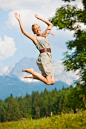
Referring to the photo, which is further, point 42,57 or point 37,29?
point 37,29

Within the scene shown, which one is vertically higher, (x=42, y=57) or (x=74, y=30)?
(x=74, y=30)

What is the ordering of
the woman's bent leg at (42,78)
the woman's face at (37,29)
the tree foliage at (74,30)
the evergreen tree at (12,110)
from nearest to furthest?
1. the woman's bent leg at (42,78)
2. the woman's face at (37,29)
3. the tree foliage at (74,30)
4. the evergreen tree at (12,110)

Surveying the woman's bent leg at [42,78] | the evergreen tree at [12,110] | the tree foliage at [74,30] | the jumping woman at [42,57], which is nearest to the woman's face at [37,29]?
the jumping woman at [42,57]

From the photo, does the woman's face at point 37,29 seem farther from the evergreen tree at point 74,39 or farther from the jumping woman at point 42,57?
the evergreen tree at point 74,39

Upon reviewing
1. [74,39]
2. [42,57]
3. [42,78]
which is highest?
[74,39]

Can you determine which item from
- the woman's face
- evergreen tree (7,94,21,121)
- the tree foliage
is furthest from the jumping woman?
evergreen tree (7,94,21,121)

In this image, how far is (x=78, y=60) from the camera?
12.9 meters

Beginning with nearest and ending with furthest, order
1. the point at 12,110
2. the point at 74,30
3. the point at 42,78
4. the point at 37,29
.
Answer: the point at 42,78
the point at 37,29
the point at 74,30
the point at 12,110

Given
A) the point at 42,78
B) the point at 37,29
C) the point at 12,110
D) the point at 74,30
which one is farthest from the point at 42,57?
the point at 12,110

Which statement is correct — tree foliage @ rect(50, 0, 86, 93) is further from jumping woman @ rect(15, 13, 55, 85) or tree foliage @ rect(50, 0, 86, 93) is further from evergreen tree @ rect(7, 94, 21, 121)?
evergreen tree @ rect(7, 94, 21, 121)

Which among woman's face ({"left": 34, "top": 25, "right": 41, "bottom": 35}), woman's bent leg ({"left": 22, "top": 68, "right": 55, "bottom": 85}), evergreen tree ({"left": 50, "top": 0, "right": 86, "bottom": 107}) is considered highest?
evergreen tree ({"left": 50, "top": 0, "right": 86, "bottom": 107})

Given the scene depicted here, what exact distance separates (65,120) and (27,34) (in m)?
3.56

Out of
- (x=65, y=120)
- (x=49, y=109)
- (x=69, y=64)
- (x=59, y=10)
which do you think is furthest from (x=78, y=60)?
(x=49, y=109)

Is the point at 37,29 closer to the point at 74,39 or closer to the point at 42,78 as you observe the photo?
the point at 42,78
